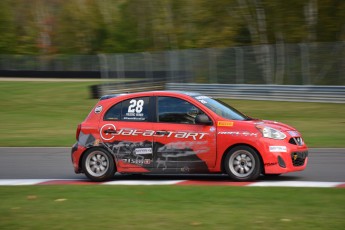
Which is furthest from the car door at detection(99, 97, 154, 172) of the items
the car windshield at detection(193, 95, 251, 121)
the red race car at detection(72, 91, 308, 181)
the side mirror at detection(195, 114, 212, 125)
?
the car windshield at detection(193, 95, 251, 121)

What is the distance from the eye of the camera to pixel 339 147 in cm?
1678

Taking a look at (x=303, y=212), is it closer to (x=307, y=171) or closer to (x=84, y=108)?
(x=307, y=171)

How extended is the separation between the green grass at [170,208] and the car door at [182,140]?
35.0 inches

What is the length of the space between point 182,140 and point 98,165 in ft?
5.08

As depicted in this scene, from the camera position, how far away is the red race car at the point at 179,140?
36.5 feet

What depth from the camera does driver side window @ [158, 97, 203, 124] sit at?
37.7 ft

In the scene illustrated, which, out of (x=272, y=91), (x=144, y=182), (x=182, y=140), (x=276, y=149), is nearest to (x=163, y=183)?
(x=144, y=182)

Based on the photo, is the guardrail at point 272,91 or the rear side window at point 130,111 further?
the guardrail at point 272,91

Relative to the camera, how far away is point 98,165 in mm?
11883

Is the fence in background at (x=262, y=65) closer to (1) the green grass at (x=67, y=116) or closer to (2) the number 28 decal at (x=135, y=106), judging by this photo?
(1) the green grass at (x=67, y=116)

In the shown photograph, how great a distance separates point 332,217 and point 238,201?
1572 millimetres

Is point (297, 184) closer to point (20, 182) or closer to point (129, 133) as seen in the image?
point (129, 133)

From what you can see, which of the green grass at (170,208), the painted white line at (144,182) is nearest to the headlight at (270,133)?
the green grass at (170,208)

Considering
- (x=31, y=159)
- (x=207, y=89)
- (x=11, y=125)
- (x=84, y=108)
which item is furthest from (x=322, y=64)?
(x=31, y=159)
